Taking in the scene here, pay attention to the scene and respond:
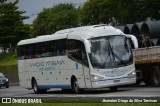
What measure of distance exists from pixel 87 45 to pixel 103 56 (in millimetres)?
908

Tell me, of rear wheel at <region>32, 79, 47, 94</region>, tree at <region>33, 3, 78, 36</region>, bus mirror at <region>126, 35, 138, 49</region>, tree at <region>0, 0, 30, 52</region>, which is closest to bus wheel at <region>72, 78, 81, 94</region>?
bus mirror at <region>126, 35, 138, 49</region>

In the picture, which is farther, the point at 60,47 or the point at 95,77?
the point at 60,47

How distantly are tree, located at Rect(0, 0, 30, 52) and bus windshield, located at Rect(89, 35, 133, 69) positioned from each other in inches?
1680

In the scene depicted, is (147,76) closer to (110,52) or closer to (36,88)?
(110,52)

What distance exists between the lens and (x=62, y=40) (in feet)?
91.7

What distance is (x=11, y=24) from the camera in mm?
69375

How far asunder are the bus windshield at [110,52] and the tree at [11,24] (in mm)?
42677

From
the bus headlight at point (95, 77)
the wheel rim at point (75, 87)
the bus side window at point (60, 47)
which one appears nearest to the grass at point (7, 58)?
the bus side window at point (60, 47)

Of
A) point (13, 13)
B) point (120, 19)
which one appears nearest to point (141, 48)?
point (120, 19)

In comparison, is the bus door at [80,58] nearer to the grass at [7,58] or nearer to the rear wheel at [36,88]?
the rear wheel at [36,88]

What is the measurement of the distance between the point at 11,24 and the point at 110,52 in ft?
148

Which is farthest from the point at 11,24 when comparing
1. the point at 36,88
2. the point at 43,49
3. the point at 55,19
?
the point at 43,49

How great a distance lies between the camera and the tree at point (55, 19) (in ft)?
292

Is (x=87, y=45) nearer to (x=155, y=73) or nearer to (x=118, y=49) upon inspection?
(x=118, y=49)
